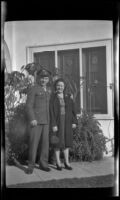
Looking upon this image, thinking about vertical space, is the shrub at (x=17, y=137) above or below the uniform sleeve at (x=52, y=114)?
below

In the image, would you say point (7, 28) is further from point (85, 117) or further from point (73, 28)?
point (85, 117)

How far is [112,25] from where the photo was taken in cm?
425

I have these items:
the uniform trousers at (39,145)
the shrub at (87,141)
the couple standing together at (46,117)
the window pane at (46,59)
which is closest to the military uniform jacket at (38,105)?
the couple standing together at (46,117)

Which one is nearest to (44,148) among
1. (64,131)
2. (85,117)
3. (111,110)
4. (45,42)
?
(64,131)

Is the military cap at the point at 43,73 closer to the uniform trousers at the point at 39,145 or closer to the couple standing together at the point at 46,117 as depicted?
the couple standing together at the point at 46,117

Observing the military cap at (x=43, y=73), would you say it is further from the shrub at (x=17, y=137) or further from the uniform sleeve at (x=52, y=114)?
the shrub at (x=17, y=137)

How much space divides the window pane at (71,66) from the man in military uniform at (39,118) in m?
0.20

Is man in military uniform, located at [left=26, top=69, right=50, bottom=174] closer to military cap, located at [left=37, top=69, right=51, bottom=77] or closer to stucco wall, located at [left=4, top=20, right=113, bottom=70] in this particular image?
military cap, located at [left=37, top=69, right=51, bottom=77]

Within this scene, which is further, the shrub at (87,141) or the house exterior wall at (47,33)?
the shrub at (87,141)

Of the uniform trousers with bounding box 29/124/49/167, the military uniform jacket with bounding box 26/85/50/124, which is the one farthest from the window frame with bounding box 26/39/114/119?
the uniform trousers with bounding box 29/124/49/167

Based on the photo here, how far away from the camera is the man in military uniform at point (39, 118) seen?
4.21 meters

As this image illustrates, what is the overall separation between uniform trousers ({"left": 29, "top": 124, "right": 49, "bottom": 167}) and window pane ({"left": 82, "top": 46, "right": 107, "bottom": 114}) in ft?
1.89

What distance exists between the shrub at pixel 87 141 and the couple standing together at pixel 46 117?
0.11 meters

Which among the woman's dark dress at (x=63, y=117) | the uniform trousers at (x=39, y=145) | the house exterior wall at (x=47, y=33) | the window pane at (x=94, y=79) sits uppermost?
the house exterior wall at (x=47, y=33)
